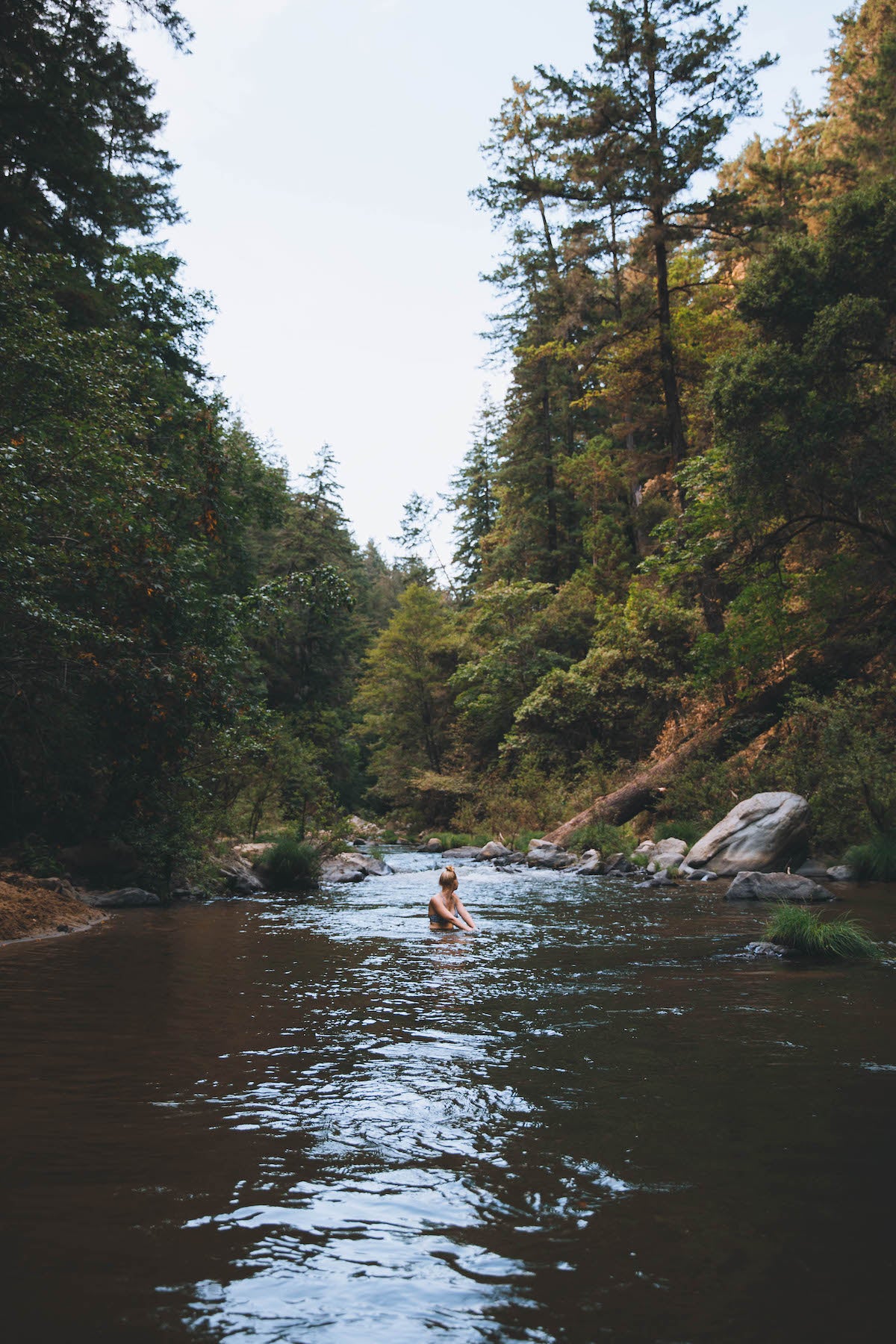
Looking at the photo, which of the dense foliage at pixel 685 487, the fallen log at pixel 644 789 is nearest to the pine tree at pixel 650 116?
the dense foliage at pixel 685 487

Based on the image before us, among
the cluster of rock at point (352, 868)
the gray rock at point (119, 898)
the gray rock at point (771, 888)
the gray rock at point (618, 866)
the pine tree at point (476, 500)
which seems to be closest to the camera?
the gray rock at point (771, 888)

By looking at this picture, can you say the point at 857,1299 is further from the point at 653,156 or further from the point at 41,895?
the point at 653,156

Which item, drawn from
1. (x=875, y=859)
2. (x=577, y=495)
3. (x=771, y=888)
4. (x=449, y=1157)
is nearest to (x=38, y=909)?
(x=449, y=1157)

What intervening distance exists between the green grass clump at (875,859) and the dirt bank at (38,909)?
10.4 meters

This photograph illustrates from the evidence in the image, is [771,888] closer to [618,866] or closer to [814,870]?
[814,870]

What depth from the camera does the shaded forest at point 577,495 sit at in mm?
10828

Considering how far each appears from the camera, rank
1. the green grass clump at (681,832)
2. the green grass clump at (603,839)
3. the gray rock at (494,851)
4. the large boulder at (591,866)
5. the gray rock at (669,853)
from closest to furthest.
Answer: the gray rock at (669,853) → the large boulder at (591,866) → the green grass clump at (681,832) → the green grass clump at (603,839) → the gray rock at (494,851)

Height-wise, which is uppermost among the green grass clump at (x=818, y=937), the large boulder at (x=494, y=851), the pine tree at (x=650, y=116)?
the pine tree at (x=650, y=116)

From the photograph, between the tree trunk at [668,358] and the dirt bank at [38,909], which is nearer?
the dirt bank at [38,909]

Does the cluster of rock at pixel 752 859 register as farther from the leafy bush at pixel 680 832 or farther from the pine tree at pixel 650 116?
the pine tree at pixel 650 116

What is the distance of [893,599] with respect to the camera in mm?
16047

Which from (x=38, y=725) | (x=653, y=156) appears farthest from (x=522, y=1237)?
(x=653, y=156)

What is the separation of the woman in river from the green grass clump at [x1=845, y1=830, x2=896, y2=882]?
20.0 feet

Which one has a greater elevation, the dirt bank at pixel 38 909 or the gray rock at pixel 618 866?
the dirt bank at pixel 38 909
